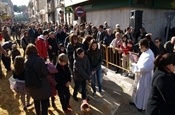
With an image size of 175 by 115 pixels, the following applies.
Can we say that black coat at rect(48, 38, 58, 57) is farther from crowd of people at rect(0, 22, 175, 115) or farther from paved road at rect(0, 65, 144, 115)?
paved road at rect(0, 65, 144, 115)

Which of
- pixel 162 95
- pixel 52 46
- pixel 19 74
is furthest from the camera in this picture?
pixel 52 46

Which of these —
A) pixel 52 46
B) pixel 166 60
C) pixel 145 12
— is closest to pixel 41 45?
pixel 52 46

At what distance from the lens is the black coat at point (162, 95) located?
336cm

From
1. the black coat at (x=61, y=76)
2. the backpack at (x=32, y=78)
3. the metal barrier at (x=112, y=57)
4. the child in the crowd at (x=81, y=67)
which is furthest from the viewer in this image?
the metal barrier at (x=112, y=57)

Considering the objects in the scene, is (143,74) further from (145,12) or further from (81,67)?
(145,12)

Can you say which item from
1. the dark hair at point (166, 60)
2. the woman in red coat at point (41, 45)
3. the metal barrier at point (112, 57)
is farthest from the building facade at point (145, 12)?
the dark hair at point (166, 60)

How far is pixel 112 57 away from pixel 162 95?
23.5 ft

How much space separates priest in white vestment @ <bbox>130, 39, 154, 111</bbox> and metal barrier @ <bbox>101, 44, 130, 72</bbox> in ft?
11.2

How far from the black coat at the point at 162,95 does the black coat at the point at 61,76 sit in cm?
303

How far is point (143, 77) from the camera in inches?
244

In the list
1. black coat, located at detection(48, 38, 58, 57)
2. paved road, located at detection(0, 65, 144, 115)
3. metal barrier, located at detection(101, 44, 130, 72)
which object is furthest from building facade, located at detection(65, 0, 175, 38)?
paved road, located at detection(0, 65, 144, 115)

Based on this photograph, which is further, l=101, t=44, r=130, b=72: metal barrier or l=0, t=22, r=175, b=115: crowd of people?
l=101, t=44, r=130, b=72: metal barrier

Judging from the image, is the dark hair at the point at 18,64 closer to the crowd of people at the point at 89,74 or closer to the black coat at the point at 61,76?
the crowd of people at the point at 89,74

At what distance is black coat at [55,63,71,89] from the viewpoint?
6.16 metres
